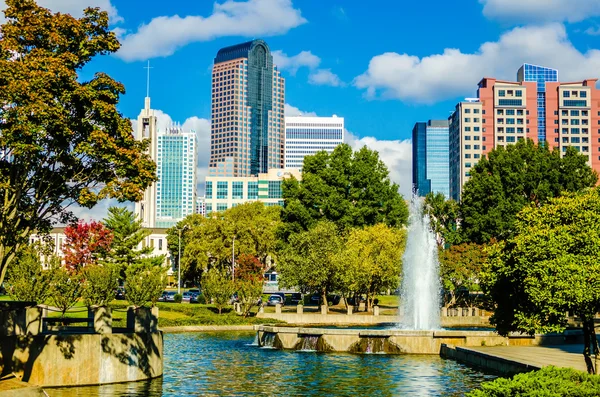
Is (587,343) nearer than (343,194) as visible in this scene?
Yes

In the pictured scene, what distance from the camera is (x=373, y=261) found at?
6888cm

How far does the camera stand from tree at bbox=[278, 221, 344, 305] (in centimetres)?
6831

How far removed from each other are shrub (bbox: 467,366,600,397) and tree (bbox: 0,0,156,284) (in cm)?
1350

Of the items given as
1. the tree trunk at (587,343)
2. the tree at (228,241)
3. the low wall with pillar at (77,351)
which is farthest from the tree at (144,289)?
the tree trunk at (587,343)

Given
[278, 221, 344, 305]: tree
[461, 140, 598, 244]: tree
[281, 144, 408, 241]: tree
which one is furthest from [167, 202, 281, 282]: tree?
[461, 140, 598, 244]: tree

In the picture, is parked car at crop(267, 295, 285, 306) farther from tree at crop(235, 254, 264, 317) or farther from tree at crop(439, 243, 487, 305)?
tree at crop(439, 243, 487, 305)

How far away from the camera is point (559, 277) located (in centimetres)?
2134

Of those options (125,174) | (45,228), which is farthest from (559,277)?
(45,228)

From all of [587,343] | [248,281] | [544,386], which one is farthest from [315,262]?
[544,386]

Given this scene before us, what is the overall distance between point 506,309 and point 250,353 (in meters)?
17.9

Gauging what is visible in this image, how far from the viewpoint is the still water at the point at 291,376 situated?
25.5 metres

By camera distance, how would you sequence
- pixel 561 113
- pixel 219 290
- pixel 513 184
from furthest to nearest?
pixel 561 113 < pixel 513 184 < pixel 219 290

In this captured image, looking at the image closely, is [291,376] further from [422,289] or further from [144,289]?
[144,289]

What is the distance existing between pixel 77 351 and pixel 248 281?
36.4 m
